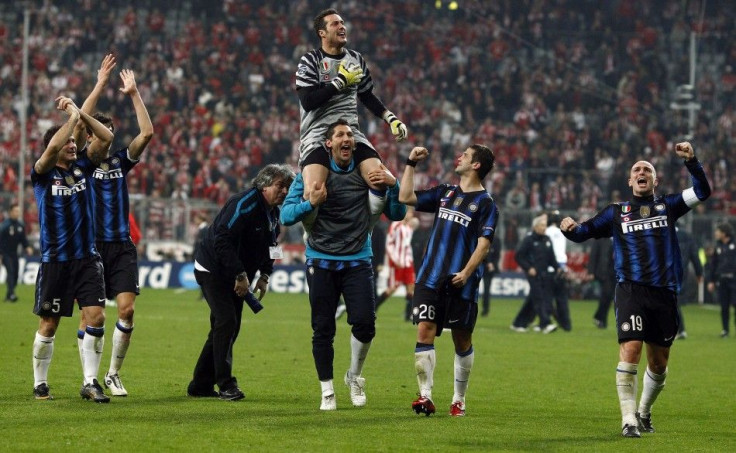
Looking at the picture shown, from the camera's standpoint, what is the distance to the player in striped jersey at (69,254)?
35.4 ft

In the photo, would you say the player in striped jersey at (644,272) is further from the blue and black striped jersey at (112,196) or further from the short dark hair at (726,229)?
the short dark hair at (726,229)

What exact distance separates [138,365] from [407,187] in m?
5.40

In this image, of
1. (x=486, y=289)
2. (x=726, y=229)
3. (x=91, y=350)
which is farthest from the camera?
(x=486, y=289)

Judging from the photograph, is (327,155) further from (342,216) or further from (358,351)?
(358,351)

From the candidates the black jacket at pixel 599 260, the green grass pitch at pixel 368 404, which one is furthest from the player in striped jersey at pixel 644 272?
the black jacket at pixel 599 260

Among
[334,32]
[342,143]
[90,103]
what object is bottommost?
[342,143]

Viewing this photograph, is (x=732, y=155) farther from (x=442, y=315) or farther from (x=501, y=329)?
(x=442, y=315)

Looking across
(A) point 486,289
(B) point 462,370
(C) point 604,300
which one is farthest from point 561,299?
(B) point 462,370

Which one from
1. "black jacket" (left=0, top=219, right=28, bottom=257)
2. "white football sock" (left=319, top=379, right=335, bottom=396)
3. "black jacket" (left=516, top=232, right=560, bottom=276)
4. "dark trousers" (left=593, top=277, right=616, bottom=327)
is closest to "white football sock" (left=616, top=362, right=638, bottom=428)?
"white football sock" (left=319, top=379, right=335, bottom=396)

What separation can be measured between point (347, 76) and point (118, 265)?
9.04ft

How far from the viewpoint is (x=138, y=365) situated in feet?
48.1

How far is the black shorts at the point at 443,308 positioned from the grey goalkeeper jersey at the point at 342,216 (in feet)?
2.43

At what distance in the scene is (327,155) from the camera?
35.5 feet

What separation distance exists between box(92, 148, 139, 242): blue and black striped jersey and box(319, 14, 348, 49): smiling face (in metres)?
2.08
